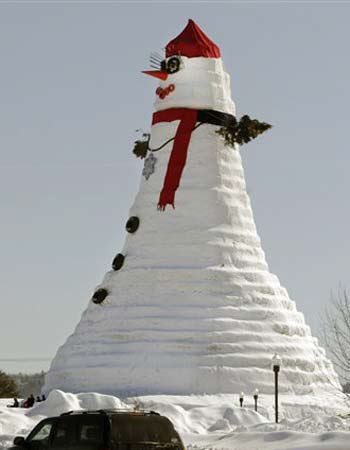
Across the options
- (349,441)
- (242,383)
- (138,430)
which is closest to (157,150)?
(242,383)

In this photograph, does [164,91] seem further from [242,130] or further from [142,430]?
[142,430]

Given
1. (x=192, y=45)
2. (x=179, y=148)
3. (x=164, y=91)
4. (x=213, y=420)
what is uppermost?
(x=192, y=45)

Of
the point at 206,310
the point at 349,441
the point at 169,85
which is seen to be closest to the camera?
the point at 349,441

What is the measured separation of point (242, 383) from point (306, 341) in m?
5.14

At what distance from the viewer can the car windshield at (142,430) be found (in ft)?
59.2

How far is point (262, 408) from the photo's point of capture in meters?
46.0

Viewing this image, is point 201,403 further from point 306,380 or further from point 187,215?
point 187,215

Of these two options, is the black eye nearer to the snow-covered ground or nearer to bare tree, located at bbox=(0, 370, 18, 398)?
the snow-covered ground

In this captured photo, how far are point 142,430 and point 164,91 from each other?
35.6m

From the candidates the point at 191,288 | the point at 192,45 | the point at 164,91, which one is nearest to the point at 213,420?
the point at 191,288

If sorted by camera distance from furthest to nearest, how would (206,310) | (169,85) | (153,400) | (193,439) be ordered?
(169,85)
(206,310)
(153,400)
(193,439)

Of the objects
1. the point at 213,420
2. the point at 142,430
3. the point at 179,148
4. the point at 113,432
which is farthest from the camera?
the point at 179,148

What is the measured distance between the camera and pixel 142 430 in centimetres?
1833

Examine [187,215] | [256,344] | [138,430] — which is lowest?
[138,430]
